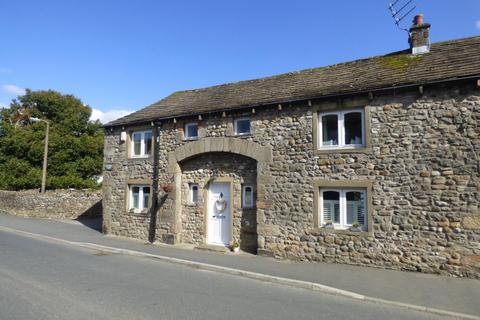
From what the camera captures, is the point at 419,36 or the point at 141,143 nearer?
the point at 419,36

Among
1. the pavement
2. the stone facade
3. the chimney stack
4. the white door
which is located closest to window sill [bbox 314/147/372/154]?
the stone facade

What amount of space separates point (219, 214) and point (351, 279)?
18.4 feet

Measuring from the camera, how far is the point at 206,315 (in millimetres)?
5809

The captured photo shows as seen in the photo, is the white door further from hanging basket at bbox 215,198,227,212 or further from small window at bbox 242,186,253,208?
small window at bbox 242,186,253,208

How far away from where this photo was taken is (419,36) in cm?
1172

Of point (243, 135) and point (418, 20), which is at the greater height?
point (418, 20)

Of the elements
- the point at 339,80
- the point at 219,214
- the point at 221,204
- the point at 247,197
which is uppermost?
the point at 339,80

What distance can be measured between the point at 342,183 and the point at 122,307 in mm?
6659

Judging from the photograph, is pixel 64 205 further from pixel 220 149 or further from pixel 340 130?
pixel 340 130

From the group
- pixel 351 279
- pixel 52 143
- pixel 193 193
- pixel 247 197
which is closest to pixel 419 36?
pixel 247 197

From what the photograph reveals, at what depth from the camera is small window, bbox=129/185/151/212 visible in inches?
587

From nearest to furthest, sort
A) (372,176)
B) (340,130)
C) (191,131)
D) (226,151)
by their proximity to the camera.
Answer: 1. (372,176)
2. (340,130)
3. (226,151)
4. (191,131)

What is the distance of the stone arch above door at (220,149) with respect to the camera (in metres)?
11.8

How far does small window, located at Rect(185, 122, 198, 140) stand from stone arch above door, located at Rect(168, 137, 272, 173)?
0.30m
